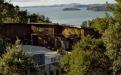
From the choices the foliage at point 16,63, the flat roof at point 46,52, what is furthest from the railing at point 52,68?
the foliage at point 16,63

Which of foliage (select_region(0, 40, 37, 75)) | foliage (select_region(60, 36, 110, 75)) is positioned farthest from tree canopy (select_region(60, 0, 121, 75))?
foliage (select_region(0, 40, 37, 75))

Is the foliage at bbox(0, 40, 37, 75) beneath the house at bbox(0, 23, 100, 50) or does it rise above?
above

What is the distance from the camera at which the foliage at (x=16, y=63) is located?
31.6 feet

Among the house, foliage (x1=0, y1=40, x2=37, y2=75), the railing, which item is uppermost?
foliage (x1=0, y1=40, x2=37, y2=75)

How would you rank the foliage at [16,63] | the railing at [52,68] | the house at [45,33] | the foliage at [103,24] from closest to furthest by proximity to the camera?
the foliage at [16,63]
the railing at [52,68]
the foliage at [103,24]
the house at [45,33]

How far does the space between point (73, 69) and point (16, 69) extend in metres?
4.52

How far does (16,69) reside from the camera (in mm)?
9773

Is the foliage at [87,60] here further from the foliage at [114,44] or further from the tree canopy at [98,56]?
the foliage at [114,44]

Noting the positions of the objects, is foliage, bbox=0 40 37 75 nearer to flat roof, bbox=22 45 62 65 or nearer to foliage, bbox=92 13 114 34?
flat roof, bbox=22 45 62 65

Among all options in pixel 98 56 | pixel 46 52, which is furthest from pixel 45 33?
pixel 98 56

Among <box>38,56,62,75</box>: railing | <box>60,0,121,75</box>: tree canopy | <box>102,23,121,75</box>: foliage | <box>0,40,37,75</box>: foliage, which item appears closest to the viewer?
<box>0,40,37,75</box>: foliage

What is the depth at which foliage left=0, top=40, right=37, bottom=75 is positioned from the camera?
964cm

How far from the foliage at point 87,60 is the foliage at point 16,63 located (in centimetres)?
391

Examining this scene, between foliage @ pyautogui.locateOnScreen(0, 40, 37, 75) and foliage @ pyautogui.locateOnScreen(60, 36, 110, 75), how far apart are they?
3.91 m
